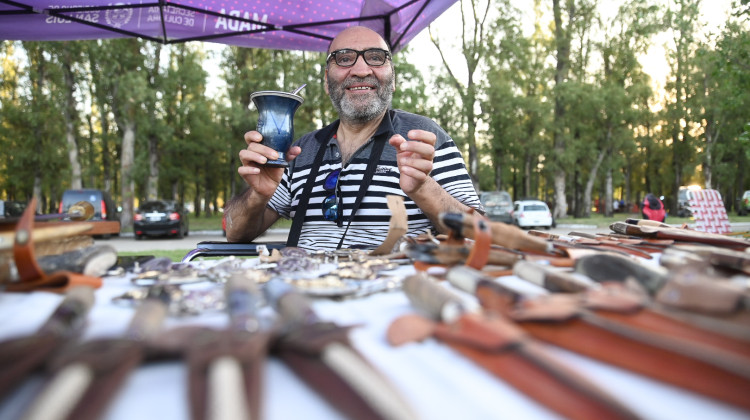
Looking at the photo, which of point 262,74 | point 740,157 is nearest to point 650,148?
point 740,157

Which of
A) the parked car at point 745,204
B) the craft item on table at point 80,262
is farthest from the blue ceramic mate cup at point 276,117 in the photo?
the parked car at point 745,204

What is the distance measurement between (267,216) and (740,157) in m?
41.8

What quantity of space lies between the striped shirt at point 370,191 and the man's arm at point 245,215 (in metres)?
→ 0.34

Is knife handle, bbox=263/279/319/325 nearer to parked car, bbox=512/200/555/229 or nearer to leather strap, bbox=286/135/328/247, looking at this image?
leather strap, bbox=286/135/328/247

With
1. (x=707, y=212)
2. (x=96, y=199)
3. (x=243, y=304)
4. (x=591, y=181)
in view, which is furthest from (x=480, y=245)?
(x=591, y=181)

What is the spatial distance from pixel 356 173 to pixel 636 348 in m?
2.39

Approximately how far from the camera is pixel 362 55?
9.73 feet

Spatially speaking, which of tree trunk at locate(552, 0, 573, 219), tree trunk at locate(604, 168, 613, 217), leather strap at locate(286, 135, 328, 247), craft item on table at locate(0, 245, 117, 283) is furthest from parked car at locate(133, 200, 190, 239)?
tree trunk at locate(604, 168, 613, 217)

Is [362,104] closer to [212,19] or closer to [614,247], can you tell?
[212,19]

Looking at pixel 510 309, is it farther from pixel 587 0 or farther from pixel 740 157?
pixel 740 157

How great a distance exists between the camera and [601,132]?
26.8 meters

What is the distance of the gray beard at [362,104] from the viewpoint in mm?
3014

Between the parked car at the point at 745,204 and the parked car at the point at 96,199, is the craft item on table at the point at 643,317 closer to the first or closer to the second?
the parked car at the point at 96,199

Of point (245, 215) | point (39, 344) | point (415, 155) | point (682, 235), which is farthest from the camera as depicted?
point (245, 215)
